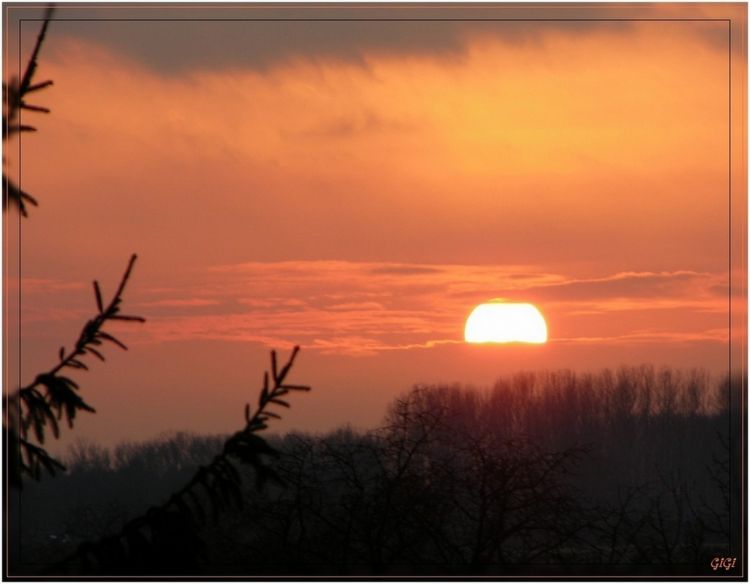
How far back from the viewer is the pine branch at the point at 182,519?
181 inches

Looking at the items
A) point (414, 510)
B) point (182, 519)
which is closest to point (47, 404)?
point (182, 519)

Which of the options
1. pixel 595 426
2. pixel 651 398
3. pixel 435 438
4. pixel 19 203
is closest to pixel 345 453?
pixel 435 438

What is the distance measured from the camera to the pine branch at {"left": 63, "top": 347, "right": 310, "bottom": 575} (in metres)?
4.61

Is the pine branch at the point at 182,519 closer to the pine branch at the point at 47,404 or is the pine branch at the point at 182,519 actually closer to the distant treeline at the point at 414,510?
the pine branch at the point at 47,404

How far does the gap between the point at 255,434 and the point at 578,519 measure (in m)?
5.82

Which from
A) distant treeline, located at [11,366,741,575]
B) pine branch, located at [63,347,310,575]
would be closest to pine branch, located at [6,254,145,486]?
pine branch, located at [63,347,310,575]

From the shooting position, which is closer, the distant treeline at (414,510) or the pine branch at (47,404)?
the pine branch at (47,404)

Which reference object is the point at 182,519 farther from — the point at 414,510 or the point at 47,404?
the point at 414,510

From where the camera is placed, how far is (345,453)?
10.7 meters

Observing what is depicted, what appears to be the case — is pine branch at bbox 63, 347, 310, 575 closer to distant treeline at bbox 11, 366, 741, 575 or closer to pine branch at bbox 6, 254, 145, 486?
pine branch at bbox 6, 254, 145, 486

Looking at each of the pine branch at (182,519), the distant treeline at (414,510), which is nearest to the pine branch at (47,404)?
the pine branch at (182,519)

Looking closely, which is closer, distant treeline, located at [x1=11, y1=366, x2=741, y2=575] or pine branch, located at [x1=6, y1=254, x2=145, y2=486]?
pine branch, located at [x1=6, y1=254, x2=145, y2=486]

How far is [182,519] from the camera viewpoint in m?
4.70

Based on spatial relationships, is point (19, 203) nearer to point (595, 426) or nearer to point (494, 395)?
point (494, 395)
